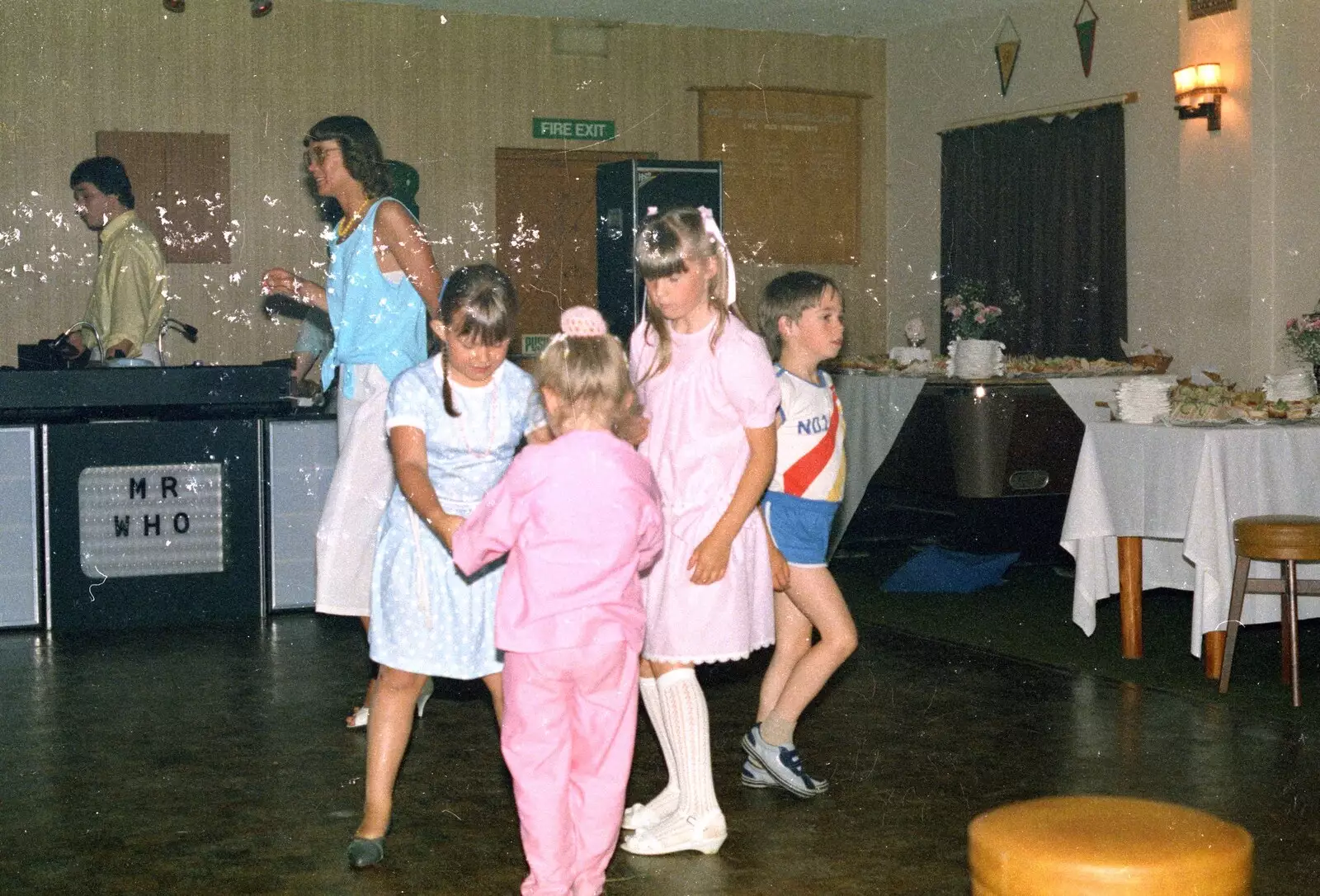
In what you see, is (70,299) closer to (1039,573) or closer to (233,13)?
(233,13)

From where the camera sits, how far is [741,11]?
948 cm

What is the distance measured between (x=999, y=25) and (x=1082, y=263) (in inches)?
66.3

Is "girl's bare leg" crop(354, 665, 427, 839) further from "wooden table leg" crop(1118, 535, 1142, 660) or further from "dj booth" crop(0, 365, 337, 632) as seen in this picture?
"dj booth" crop(0, 365, 337, 632)

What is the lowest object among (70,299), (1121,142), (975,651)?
(975,651)

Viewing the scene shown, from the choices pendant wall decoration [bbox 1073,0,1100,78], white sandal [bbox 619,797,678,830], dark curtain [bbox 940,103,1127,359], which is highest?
pendant wall decoration [bbox 1073,0,1100,78]

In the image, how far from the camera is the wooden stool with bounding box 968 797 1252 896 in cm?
148

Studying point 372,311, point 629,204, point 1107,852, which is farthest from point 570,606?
point 629,204

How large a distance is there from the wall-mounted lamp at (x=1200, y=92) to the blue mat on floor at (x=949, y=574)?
295 cm

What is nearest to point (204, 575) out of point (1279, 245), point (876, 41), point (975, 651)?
point (975, 651)

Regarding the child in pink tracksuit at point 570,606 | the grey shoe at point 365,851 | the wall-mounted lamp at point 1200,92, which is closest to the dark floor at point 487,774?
the grey shoe at point 365,851

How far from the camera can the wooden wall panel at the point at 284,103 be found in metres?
8.54

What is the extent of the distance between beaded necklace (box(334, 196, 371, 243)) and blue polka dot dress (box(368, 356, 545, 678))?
101 centimetres

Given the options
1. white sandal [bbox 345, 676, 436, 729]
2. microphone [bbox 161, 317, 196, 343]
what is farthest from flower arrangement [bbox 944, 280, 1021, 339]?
white sandal [bbox 345, 676, 436, 729]

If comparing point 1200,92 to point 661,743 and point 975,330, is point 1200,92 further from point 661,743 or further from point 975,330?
point 661,743
